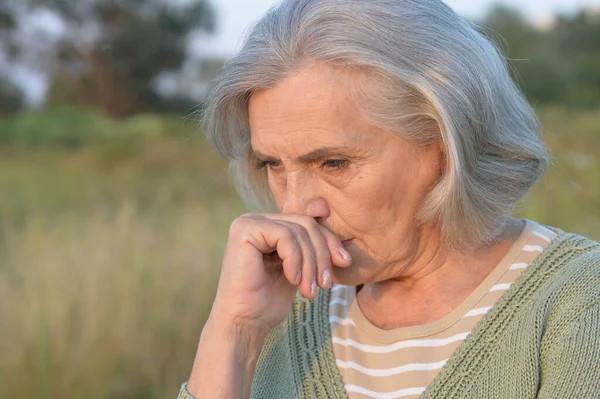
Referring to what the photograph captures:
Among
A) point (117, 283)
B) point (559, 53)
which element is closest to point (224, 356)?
point (117, 283)

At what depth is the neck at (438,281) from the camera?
2.06 m

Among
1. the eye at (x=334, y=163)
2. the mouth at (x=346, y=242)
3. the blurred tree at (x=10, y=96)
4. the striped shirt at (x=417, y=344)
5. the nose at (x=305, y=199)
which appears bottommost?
the striped shirt at (x=417, y=344)

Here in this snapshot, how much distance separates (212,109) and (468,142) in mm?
728

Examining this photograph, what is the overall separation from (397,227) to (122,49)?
1725 cm

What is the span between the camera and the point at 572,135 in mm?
8867

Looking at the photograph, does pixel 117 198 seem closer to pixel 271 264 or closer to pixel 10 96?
pixel 271 264

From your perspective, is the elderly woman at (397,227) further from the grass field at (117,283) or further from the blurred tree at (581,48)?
the blurred tree at (581,48)

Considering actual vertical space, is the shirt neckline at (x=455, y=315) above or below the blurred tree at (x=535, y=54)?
below

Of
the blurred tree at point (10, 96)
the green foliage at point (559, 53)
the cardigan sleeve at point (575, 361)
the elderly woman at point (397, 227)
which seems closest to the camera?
the cardigan sleeve at point (575, 361)

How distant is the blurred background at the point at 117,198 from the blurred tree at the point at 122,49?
0.14ft

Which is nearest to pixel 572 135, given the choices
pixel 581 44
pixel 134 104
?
pixel 134 104

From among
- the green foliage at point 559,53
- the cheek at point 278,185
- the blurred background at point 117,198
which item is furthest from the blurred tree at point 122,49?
the cheek at point 278,185

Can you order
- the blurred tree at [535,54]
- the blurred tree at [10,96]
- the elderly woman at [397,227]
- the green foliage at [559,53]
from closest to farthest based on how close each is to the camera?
the elderly woman at [397,227] → the blurred tree at [10,96] → the blurred tree at [535,54] → the green foliage at [559,53]

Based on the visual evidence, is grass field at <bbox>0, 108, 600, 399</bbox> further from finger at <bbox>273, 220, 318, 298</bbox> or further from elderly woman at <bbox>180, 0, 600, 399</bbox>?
finger at <bbox>273, 220, 318, 298</bbox>
